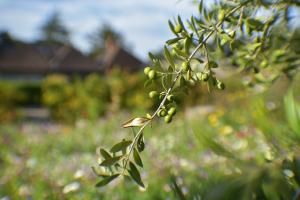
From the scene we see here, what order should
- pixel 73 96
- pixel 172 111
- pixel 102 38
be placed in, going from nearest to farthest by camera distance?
pixel 172 111 < pixel 73 96 < pixel 102 38

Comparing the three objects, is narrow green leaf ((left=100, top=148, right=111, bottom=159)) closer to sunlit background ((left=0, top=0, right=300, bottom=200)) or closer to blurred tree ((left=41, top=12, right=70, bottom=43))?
sunlit background ((left=0, top=0, right=300, bottom=200))

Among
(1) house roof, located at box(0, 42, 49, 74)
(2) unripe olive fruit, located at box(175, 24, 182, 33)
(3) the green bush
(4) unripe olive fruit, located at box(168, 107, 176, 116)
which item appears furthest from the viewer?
(1) house roof, located at box(0, 42, 49, 74)

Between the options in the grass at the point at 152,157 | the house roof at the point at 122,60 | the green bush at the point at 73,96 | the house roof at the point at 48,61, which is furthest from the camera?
the house roof at the point at 122,60

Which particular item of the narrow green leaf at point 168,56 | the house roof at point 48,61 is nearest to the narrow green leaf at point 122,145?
the narrow green leaf at point 168,56

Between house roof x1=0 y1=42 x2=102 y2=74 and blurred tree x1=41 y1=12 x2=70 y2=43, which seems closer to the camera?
house roof x1=0 y1=42 x2=102 y2=74

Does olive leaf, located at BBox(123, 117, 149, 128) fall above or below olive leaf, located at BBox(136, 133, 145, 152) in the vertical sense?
above

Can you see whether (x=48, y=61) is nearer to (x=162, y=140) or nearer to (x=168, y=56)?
(x=162, y=140)

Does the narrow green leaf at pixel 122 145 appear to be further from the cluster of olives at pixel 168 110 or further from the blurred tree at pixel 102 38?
the blurred tree at pixel 102 38

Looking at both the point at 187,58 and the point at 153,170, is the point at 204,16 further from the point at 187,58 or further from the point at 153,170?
the point at 153,170

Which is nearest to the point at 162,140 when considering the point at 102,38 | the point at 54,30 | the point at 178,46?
the point at 178,46

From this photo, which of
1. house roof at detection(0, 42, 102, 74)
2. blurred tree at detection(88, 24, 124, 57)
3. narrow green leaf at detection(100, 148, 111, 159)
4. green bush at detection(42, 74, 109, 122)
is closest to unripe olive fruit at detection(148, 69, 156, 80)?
narrow green leaf at detection(100, 148, 111, 159)
